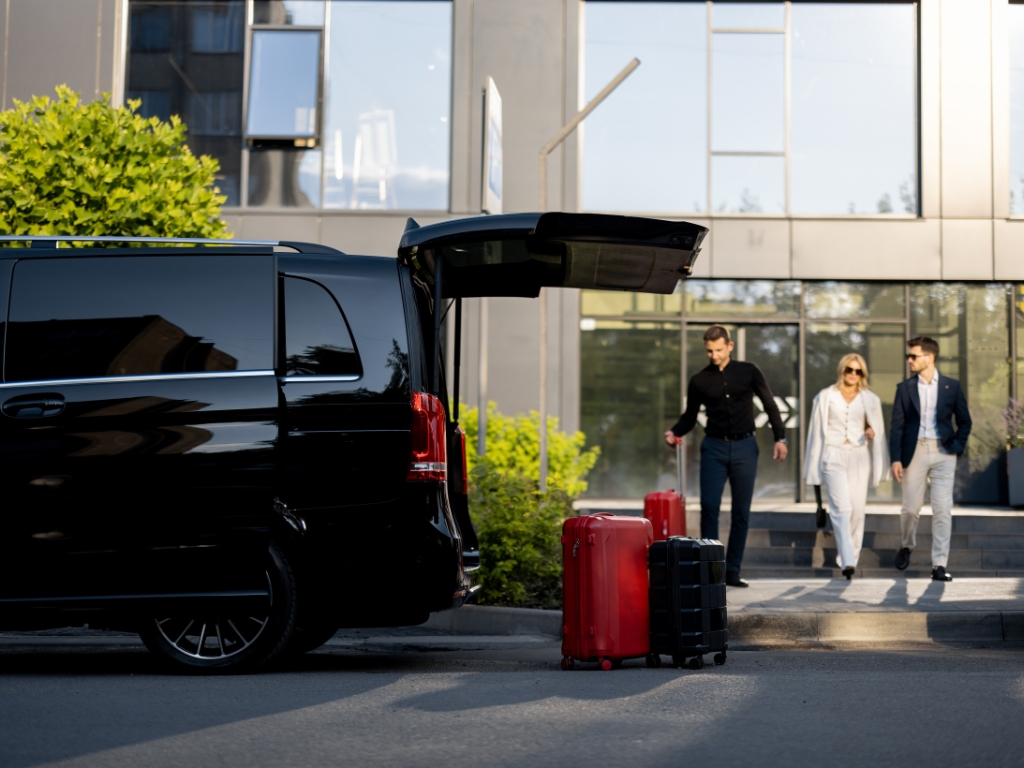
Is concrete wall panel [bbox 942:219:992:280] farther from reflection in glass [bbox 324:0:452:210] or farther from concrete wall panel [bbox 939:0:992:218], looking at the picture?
reflection in glass [bbox 324:0:452:210]

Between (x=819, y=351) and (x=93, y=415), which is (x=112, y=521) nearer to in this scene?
(x=93, y=415)

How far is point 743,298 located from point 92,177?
835 cm

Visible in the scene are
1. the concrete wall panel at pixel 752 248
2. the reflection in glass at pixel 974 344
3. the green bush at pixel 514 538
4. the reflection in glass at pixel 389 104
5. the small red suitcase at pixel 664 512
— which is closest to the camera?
the green bush at pixel 514 538

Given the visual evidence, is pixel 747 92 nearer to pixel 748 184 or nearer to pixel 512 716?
pixel 748 184

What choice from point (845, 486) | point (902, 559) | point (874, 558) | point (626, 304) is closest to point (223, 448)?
point (845, 486)

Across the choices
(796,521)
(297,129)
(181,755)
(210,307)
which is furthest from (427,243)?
(297,129)

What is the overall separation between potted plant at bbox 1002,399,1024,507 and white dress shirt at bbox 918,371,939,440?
4.54 m

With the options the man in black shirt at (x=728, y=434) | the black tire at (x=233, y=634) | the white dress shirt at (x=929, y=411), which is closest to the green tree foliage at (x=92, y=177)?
the man in black shirt at (x=728, y=434)

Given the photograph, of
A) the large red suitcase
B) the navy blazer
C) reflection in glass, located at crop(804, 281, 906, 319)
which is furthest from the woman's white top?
reflection in glass, located at crop(804, 281, 906, 319)

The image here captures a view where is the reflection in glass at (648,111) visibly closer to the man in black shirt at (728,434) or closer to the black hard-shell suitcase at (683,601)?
the man in black shirt at (728,434)

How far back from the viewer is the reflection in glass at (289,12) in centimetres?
1638

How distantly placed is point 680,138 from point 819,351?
335cm

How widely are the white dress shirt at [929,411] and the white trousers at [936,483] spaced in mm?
60

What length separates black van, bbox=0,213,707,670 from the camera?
5586 mm
